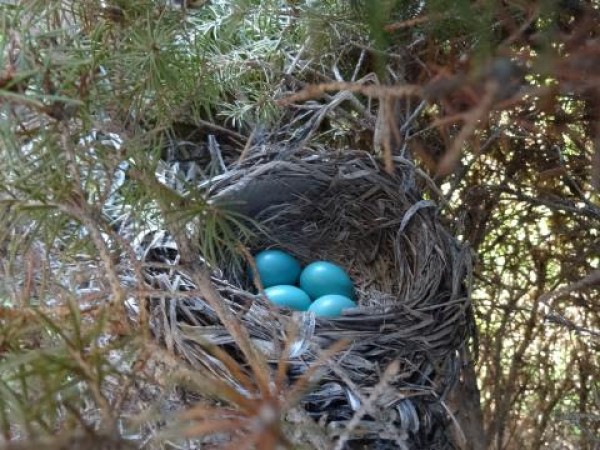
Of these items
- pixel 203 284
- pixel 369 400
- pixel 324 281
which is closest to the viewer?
pixel 369 400

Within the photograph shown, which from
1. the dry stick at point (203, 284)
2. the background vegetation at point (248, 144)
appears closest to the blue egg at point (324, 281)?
the background vegetation at point (248, 144)

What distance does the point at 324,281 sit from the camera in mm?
1144

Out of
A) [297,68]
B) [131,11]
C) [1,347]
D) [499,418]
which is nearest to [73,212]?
[1,347]

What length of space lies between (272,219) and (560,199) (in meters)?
0.49

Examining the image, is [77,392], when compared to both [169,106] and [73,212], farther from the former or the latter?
[169,106]

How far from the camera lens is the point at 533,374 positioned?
39.8 inches

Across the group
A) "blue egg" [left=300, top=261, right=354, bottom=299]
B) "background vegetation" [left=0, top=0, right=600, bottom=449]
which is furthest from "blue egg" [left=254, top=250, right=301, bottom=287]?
"background vegetation" [left=0, top=0, right=600, bottom=449]

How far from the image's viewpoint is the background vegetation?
0.36 m

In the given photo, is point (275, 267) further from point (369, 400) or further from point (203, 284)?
point (369, 400)

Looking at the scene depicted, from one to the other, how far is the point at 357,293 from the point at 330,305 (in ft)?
0.58

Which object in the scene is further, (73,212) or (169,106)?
(169,106)

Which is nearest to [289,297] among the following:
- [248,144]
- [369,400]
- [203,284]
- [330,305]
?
[330,305]

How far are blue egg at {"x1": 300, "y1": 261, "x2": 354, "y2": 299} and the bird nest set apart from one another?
0.05 m

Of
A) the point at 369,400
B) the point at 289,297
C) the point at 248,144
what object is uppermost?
the point at 248,144
